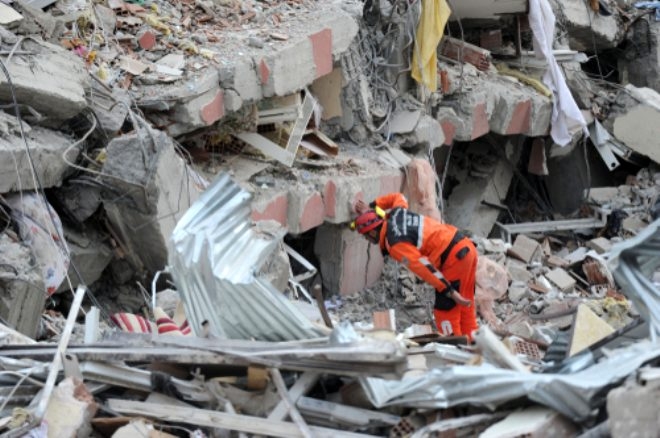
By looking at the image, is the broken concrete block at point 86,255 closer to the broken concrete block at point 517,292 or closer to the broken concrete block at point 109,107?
the broken concrete block at point 109,107

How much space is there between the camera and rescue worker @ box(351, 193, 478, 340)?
842 centimetres

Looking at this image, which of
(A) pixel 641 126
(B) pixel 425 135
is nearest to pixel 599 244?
(A) pixel 641 126

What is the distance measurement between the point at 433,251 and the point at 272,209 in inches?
55.3

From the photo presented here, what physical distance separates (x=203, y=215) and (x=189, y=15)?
16.8 feet

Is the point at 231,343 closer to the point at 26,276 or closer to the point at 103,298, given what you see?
the point at 26,276

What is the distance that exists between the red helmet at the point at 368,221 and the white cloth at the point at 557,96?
4.54 m


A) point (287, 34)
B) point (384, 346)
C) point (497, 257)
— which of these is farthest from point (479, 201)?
point (384, 346)

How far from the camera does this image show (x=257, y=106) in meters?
9.21

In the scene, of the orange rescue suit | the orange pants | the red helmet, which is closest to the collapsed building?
the orange pants

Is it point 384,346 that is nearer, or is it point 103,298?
point 384,346

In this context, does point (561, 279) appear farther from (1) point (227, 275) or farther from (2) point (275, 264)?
(1) point (227, 275)

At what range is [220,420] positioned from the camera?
3822 mm

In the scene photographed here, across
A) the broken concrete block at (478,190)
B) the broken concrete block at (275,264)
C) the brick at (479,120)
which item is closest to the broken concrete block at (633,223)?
the broken concrete block at (478,190)

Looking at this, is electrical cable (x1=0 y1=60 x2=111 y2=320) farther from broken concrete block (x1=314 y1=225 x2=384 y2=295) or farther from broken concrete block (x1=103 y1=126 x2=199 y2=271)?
broken concrete block (x1=314 y1=225 x2=384 y2=295)
